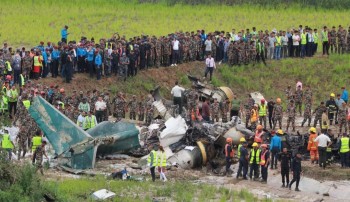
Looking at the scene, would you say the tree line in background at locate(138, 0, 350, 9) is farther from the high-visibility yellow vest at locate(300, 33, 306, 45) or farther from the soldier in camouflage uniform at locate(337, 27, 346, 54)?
the high-visibility yellow vest at locate(300, 33, 306, 45)

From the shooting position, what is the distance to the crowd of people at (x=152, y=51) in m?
37.9

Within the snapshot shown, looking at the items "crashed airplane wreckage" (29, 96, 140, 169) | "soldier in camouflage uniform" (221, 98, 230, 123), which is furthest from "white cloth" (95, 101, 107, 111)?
"soldier in camouflage uniform" (221, 98, 230, 123)

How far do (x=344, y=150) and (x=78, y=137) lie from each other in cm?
805

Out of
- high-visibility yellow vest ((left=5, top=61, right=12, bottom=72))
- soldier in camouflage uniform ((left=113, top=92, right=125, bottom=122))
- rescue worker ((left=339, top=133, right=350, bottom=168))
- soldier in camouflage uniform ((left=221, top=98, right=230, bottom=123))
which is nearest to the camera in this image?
rescue worker ((left=339, top=133, right=350, bottom=168))

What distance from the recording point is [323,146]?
31.4 m

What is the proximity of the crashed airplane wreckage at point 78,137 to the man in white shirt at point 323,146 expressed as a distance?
5.64 metres

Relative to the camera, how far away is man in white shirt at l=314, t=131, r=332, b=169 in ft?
103

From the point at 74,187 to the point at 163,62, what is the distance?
15355 millimetres

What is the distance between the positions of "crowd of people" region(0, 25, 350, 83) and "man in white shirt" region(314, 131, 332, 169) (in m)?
10.6

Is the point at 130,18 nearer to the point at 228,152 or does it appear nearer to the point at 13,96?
the point at 13,96

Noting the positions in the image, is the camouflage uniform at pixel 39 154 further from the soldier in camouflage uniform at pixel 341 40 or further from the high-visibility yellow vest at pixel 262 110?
the soldier in camouflage uniform at pixel 341 40

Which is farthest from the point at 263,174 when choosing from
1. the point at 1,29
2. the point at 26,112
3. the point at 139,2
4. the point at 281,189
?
the point at 139,2

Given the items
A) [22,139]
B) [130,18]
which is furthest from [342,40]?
[22,139]

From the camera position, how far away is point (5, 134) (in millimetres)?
29547
